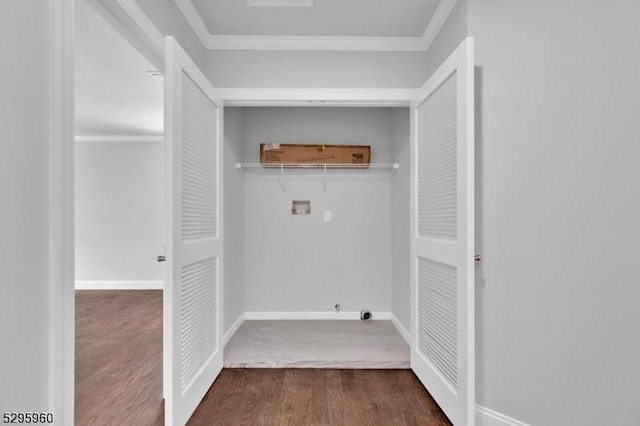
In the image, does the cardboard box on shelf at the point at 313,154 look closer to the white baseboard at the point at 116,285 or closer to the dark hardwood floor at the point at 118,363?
the dark hardwood floor at the point at 118,363

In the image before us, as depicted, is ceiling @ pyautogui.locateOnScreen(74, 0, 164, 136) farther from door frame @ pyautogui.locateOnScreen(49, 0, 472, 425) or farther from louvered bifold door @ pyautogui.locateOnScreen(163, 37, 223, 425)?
door frame @ pyautogui.locateOnScreen(49, 0, 472, 425)

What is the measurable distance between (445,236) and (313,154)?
2.23 m

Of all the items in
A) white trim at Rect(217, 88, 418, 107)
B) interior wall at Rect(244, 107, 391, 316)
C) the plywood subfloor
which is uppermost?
white trim at Rect(217, 88, 418, 107)

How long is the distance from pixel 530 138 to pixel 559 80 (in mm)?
291

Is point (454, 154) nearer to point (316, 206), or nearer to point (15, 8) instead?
point (15, 8)

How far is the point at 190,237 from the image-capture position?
239cm

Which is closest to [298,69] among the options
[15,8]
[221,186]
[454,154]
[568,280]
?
[221,186]

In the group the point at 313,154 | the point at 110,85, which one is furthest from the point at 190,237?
the point at 110,85

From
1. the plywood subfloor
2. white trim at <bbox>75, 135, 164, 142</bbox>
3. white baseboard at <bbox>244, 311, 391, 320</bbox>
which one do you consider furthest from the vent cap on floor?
white trim at <bbox>75, 135, 164, 142</bbox>

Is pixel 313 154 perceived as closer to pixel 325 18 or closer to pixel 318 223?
pixel 318 223

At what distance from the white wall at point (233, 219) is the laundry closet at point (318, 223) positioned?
0.51 ft

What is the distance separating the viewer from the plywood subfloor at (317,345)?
10.5ft

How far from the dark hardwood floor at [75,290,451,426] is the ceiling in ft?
7.77

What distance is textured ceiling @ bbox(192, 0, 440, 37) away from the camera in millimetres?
2725
